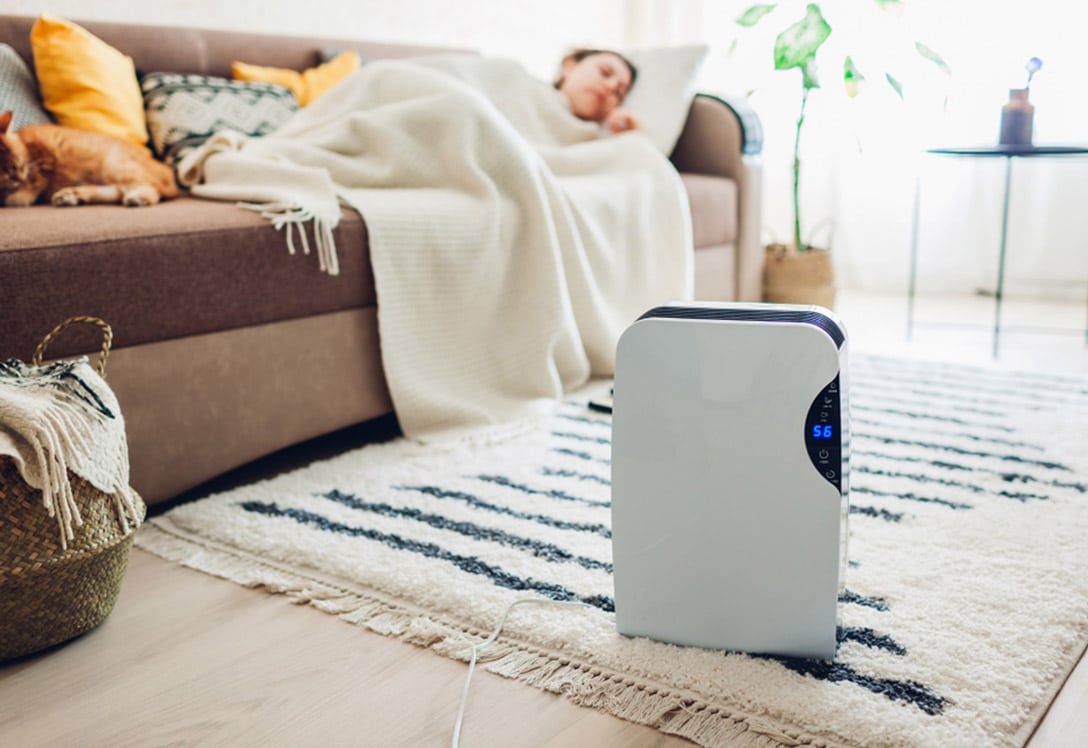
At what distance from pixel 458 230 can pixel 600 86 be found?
998mm

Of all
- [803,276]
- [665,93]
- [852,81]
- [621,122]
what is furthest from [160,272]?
[852,81]

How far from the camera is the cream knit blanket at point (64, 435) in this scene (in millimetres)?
959

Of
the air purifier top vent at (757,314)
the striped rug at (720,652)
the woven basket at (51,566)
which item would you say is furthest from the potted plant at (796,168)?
the woven basket at (51,566)

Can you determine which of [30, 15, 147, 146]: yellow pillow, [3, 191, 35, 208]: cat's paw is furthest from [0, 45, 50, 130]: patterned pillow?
[3, 191, 35, 208]: cat's paw

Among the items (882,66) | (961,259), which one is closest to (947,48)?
(882,66)

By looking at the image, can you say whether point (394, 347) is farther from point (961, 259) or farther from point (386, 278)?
point (961, 259)

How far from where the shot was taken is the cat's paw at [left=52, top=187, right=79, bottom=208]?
5.17ft

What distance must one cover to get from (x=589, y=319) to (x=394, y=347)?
490mm

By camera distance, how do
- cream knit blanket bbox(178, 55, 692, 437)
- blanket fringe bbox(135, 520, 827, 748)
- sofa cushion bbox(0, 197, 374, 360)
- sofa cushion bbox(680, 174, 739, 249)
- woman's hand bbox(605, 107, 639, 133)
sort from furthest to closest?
woman's hand bbox(605, 107, 639, 133)
sofa cushion bbox(680, 174, 739, 249)
cream knit blanket bbox(178, 55, 692, 437)
sofa cushion bbox(0, 197, 374, 360)
blanket fringe bbox(135, 520, 827, 748)

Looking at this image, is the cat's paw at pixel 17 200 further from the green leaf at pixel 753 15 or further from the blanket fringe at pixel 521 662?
the green leaf at pixel 753 15

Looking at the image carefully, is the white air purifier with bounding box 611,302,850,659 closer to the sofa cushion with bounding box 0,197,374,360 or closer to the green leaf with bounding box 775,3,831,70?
the sofa cushion with bounding box 0,197,374,360

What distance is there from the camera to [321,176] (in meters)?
1.68

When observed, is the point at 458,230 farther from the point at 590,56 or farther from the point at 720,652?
the point at 590,56

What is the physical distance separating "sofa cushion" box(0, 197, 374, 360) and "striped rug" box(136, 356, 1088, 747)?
279 mm
